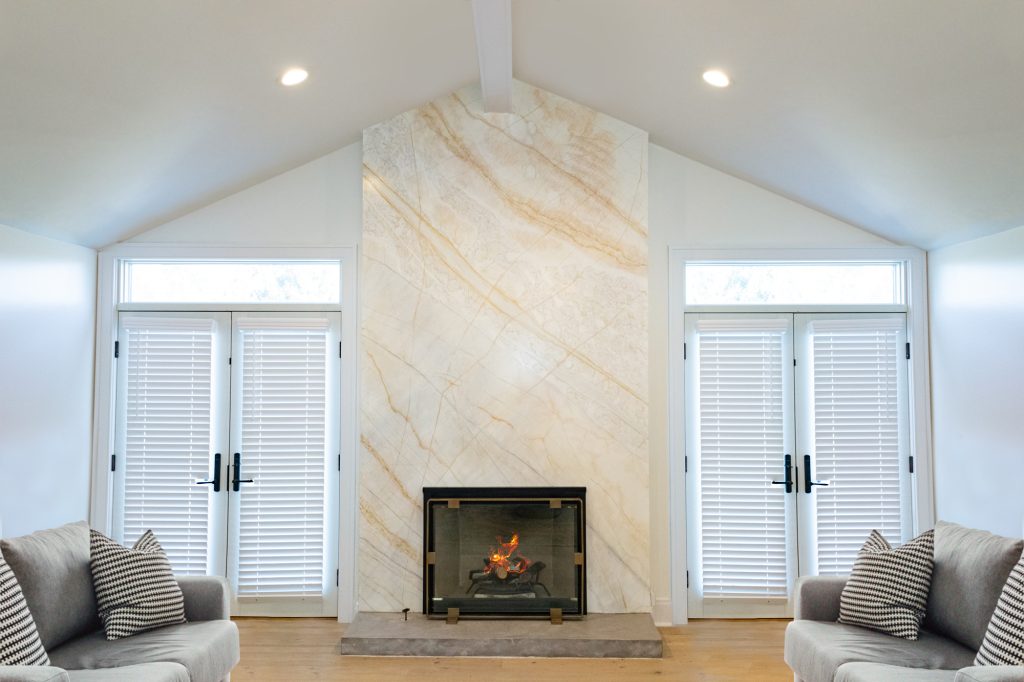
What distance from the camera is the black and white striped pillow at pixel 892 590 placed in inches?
139

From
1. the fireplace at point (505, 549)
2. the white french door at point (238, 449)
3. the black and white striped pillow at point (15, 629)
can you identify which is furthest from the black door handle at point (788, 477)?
the black and white striped pillow at point (15, 629)

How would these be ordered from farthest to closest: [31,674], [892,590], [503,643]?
[503,643] < [892,590] < [31,674]

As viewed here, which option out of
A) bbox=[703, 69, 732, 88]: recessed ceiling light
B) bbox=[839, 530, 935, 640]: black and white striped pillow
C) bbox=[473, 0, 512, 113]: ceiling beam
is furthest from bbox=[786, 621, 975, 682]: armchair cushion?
bbox=[473, 0, 512, 113]: ceiling beam

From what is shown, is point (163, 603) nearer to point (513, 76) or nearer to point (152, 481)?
point (152, 481)

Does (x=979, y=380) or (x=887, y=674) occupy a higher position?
(x=979, y=380)

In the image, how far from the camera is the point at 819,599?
3820mm

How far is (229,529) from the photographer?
17.9 ft

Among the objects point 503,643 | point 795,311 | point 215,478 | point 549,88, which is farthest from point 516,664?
point 549,88

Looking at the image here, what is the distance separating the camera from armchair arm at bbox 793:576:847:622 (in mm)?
3805

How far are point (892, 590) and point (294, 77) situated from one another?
11.9 feet

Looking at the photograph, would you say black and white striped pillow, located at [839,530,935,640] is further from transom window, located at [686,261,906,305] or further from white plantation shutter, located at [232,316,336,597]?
white plantation shutter, located at [232,316,336,597]

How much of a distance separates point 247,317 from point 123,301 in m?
0.84

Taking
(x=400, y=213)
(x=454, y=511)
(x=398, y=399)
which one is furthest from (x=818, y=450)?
(x=400, y=213)

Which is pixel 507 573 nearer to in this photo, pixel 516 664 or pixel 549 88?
pixel 516 664
